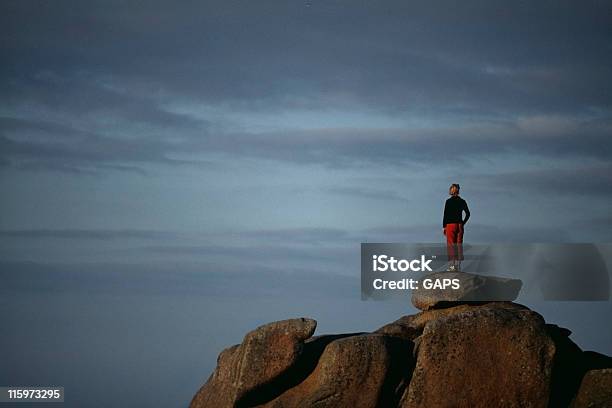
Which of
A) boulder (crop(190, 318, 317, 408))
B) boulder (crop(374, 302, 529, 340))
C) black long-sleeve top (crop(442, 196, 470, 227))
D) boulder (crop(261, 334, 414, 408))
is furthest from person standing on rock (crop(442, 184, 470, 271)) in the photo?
boulder (crop(190, 318, 317, 408))

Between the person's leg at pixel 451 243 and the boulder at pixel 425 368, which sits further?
the person's leg at pixel 451 243

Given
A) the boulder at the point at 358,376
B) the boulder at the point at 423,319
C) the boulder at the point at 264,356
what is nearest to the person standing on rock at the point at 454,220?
the boulder at the point at 423,319

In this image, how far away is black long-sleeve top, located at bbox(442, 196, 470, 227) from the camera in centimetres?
5716

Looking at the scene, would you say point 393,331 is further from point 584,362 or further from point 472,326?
point 584,362

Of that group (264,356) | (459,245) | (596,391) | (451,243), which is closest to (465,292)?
(459,245)

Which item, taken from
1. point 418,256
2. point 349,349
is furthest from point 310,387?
point 418,256

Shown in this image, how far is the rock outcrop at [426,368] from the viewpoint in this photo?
53.2 metres

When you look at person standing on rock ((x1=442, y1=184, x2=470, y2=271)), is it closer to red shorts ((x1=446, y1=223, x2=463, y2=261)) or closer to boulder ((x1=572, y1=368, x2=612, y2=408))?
red shorts ((x1=446, y1=223, x2=463, y2=261))

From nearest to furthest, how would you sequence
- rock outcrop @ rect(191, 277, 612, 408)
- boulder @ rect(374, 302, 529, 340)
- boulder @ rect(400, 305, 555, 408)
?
boulder @ rect(400, 305, 555, 408) < rock outcrop @ rect(191, 277, 612, 408) < boulder @ rect(374, 302, 529, 340)

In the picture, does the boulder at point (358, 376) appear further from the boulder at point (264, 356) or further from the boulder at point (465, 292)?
the boulder at point (465, 292)

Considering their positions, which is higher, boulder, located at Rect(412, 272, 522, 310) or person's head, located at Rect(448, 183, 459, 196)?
person's head, located at Rect(448, 183, 459, 196)

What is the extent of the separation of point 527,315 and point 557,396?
451 centimetres

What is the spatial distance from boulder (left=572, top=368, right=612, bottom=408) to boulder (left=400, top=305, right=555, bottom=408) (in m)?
2.88

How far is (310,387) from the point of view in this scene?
55.2 meters
